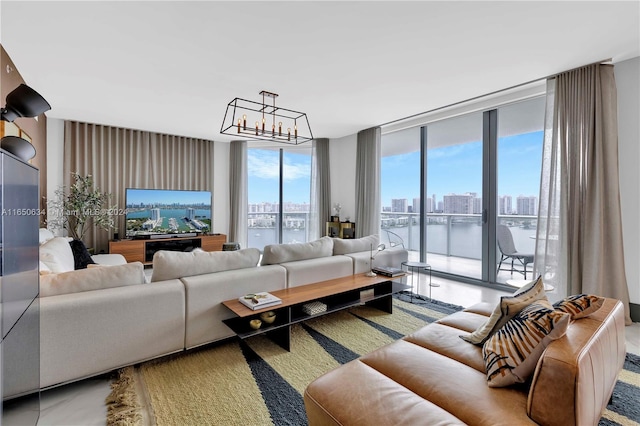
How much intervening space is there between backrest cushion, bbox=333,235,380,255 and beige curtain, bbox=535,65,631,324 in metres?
1.79

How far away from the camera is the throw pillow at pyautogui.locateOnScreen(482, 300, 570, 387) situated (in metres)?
1.09

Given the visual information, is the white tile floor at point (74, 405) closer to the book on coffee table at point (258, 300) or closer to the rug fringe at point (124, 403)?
the rug fringe at point (124, 403)

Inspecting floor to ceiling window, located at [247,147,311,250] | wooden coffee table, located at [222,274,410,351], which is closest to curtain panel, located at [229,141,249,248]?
floor to ceiling window, located at [247,147,311,250]

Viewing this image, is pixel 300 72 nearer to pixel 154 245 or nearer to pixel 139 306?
pixel 139 306

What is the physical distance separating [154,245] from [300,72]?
400 cm

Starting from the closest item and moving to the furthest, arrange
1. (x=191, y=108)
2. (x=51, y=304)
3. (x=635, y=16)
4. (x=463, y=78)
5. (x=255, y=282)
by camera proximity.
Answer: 1. (x=51, y=304)
2. (x=635, y=16)
3. (x=255, y=282)
4. (x=463, y=78)
5. (x=191, y=108)

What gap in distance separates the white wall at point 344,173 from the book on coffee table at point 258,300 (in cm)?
379

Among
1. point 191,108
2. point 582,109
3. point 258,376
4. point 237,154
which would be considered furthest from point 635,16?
point 237,154

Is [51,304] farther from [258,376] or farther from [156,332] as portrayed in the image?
[258,376]

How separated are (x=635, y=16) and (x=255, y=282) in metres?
3.46

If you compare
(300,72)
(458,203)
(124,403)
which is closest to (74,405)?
(124,403)

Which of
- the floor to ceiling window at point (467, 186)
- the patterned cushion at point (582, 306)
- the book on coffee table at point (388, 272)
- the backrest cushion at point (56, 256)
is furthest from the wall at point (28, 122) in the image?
the floor to ceiling window at point (467, 186)

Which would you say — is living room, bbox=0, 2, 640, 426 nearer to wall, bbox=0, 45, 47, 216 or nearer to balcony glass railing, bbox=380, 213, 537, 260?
wall, bbox=0, 45, 47, 216

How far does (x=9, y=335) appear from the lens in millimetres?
1105
